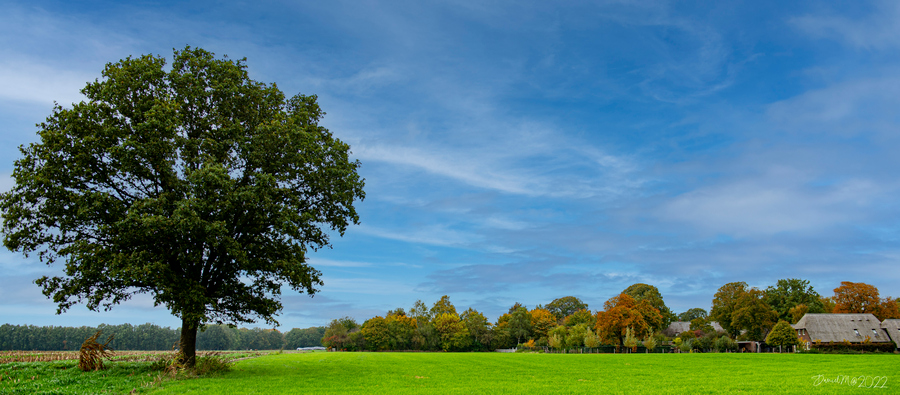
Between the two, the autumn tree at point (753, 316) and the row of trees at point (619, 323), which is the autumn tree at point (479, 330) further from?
the autumn tree at point (753, 316)

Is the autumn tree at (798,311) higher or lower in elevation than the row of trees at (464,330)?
higher

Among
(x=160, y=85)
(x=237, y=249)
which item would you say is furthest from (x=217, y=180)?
(x=160, y=85)

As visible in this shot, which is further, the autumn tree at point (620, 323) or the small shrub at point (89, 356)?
the autumn tree at point (620, 323)

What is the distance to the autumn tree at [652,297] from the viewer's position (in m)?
104

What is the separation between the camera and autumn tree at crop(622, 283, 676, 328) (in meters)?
104

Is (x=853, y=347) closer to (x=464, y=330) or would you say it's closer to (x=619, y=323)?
(x=619, y=323)

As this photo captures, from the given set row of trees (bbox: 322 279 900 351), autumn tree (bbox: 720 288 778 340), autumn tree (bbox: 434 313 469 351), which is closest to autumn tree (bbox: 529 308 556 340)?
row of trees (bbox: 322 279 900 351)

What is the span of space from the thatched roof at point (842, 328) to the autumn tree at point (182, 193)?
7632 cm

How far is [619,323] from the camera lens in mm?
72062

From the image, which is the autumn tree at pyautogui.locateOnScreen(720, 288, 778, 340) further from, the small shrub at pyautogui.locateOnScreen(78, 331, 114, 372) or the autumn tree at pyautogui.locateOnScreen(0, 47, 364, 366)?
the small shrub at pyautogui.locateOnScreen(78, 331, 114, 372)

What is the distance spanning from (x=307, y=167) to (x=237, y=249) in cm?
553

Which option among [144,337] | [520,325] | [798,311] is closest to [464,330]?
[520,325]

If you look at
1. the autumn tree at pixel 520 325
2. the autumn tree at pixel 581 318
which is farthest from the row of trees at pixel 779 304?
the autumn tree at pixel 520 325

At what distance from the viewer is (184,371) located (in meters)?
20.5
